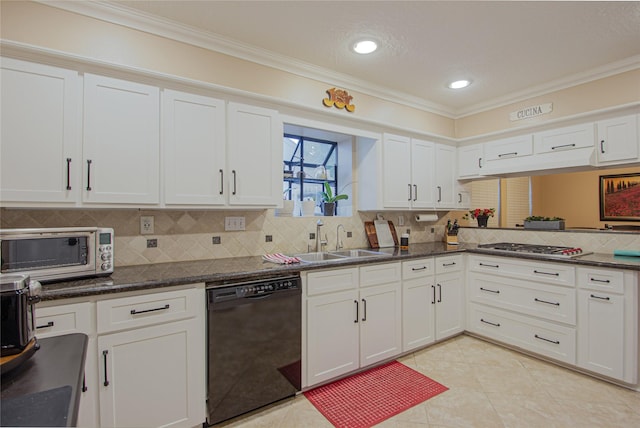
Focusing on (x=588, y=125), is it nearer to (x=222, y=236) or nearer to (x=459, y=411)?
(x=459, y=411)

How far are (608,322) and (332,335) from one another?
208 cm

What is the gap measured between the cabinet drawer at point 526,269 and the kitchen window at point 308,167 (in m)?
1.70

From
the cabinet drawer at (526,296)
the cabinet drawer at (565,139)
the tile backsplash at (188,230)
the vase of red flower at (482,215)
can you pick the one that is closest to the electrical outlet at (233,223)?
the tile backsplash at (188,230)

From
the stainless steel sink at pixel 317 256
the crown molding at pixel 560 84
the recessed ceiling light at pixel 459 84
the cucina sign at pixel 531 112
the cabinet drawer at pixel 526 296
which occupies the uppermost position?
the recessed ceiling light at pixel 459 84

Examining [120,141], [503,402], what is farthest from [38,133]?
[503,402]

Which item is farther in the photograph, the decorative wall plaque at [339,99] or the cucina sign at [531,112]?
the cucina sign at [531,112]

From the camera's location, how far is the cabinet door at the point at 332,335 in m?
2.28

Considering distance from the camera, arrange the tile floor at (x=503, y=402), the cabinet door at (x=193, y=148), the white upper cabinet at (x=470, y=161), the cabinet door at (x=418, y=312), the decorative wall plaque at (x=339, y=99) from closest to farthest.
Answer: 1. the tile floor at (x=503, y=402)
2. the cabinet door at (x=193, y=148)
3. the cabinet door at (x=418, y=312)
4. the decorative wall plaque at (x=339, y=99)
5. the white upper cabinet at (x=470, y=161)

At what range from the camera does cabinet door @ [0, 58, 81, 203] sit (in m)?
1.64

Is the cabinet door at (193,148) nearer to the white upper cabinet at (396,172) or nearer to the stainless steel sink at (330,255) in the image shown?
the stainless steel sink at (330,255)

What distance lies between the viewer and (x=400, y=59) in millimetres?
2686

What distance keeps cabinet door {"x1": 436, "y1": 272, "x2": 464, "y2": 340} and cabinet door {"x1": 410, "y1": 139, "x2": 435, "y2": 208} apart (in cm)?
85

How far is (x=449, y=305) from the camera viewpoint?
124 inches

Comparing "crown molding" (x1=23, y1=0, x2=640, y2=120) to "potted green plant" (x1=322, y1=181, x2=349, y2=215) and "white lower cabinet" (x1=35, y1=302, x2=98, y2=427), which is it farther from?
"white lower cabinet" (x1=35, y1=302, x2=98, y2=427)
